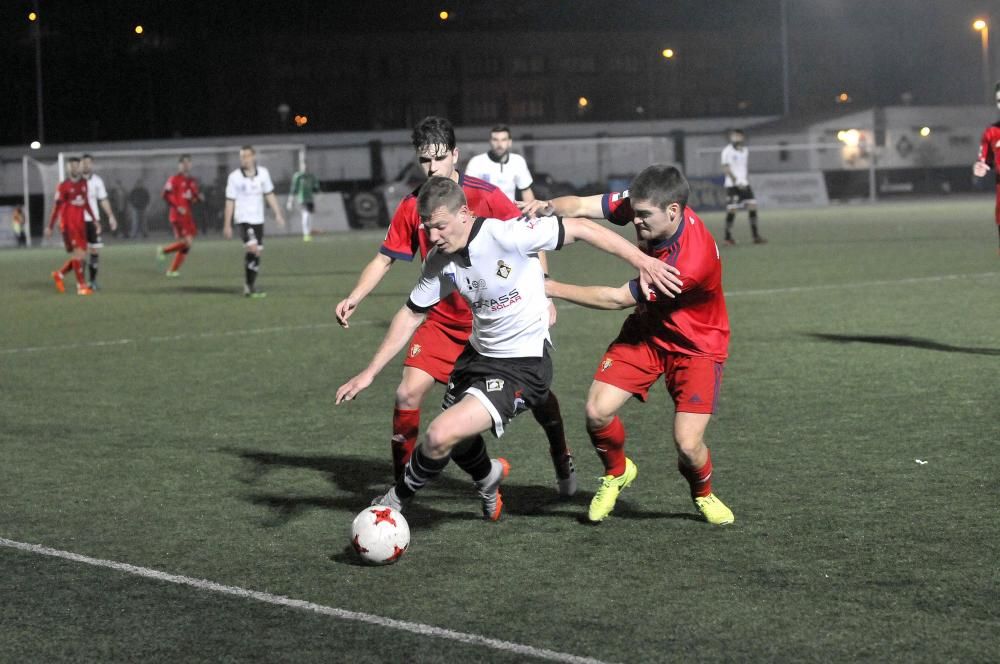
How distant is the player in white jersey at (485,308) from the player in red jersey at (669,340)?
212 mm

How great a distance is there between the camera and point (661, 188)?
19.7 feet

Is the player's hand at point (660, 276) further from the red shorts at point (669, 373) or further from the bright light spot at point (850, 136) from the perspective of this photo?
the bright light spot at point (850, 136)

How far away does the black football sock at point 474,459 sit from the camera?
622 cm

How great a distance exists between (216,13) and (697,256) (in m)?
71.3

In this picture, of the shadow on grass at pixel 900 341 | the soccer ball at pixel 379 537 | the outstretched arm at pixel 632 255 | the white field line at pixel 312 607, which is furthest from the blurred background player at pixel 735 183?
the white field line at pixel 312 607

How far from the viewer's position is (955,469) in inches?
283

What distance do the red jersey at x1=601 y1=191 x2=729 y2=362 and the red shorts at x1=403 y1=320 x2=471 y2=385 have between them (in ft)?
3.15

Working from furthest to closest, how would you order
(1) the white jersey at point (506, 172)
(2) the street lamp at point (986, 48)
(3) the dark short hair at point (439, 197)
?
A: (2) the street lamp at point (986, 48)
(1) the white jersey at point (506, 172)
(3) the dark short hair at point (439, 197)

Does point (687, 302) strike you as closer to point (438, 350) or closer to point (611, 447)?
point (611, 447)

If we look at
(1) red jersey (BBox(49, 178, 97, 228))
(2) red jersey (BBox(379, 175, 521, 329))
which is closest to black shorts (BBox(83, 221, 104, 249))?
(1) red jersey (BBox(49, 178, 97, 228))

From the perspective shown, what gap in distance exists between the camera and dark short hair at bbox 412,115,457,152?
23.2 ft

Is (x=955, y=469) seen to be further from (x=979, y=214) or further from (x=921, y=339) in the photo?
(x=979, y=214)

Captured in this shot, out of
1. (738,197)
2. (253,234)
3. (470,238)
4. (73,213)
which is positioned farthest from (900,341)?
(738,197)

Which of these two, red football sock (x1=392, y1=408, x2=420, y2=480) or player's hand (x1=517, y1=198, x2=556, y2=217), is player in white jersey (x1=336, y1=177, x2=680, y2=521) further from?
red football sock (x1=392, y1=408, x2=420, y2=480)
